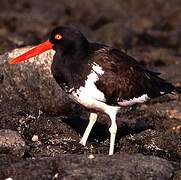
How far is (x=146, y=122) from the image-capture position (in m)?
13.7

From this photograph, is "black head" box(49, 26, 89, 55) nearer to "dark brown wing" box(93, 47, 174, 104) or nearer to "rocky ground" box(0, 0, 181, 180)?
"dark brown wing" box(93, 47, 174, 104)

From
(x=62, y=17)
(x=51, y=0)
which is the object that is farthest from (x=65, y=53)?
(x=51, y=0)

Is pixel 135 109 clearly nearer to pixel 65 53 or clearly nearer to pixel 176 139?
pixel 176 139

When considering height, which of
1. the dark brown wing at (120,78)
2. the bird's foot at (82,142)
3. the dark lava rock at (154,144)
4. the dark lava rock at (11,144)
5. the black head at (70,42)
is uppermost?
the black head at (70,42)

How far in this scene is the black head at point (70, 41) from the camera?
10641 millimetres

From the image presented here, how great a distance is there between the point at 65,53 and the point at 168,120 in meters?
3.98

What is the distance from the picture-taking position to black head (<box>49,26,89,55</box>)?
34.9 feet

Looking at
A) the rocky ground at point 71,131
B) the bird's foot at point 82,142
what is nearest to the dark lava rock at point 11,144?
the rocky ground at point 71,131

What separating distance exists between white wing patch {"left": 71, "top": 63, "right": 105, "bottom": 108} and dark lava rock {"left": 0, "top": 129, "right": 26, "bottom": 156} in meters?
1.13

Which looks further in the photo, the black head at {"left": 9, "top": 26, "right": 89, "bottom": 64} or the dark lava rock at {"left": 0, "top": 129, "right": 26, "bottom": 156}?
the black head at {"left": 9, "top": 26, "right": 89, "bottom": 64}

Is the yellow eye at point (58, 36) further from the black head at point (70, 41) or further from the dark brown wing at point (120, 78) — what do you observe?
the dark brown wing at point (120, 78)

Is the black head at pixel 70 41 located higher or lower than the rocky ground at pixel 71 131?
higher

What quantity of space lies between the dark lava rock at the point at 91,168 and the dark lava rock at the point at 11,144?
83 cm

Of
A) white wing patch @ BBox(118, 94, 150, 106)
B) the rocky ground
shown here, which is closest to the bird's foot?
the rocky ground
